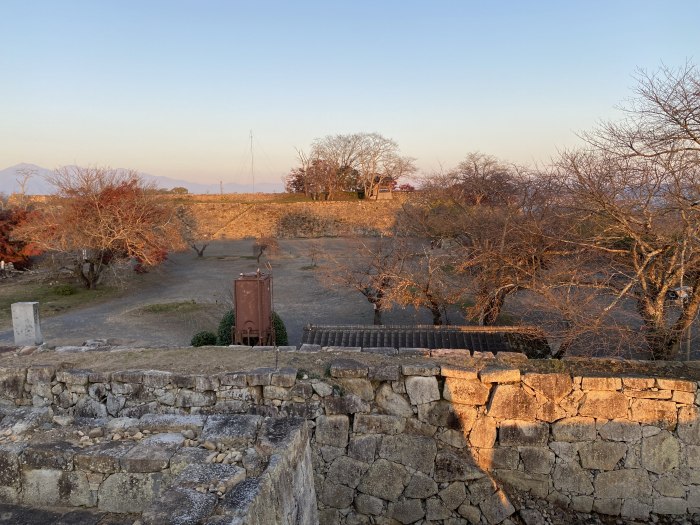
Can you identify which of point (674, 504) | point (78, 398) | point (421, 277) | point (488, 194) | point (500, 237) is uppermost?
point (488, 194)

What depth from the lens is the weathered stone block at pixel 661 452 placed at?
217 inches

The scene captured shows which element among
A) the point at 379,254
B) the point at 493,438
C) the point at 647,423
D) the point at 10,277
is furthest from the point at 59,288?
the point at 647,423

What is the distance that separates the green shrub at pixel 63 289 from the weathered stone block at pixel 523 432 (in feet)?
59.8

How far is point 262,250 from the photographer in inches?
1150

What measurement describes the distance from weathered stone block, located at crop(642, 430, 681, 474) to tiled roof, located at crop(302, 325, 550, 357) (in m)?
3.28

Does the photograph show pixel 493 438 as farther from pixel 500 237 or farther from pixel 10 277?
pixel 10 277

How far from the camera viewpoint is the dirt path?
513 inches

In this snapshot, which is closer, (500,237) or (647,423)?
(647,423)

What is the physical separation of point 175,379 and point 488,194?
1054cm

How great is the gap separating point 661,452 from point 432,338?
15.6 ft

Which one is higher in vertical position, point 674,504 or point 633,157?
point 633,157

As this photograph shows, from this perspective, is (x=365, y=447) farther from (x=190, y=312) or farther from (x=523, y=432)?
(x=190, y=312)

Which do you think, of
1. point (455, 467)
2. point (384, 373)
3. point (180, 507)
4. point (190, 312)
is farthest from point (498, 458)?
point (190, 312)

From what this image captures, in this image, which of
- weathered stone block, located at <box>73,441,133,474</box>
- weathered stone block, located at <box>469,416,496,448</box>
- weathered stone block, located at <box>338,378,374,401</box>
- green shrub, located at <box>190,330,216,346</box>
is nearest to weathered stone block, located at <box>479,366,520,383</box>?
weathered stone block, located at <box>469,416,496,448</box>
